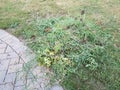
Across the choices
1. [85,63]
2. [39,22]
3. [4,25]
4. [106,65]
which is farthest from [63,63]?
[4,25]

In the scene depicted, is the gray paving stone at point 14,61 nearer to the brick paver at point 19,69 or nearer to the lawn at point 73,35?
the brick paver at point 19,69

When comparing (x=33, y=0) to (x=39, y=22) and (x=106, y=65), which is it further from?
(x=106, y=65)

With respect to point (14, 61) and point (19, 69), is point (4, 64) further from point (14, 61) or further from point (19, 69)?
point (19, 69)

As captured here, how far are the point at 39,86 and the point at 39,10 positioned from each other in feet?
7.31

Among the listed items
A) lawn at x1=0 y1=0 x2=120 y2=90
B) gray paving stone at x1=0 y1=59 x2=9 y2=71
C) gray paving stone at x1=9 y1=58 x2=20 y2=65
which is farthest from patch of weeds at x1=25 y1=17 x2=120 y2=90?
gray paving stone at x1=0 y1=59 x2=9 y2=71

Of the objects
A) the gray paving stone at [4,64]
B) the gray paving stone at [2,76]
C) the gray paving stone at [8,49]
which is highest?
the gray paving stone at [8,49]

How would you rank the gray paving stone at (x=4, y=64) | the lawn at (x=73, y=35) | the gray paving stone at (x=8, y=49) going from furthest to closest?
the gray paving stone at (x=8, y=49), the gray paving stone at (x=4, y=64), the lawn at (x=73, y=35)

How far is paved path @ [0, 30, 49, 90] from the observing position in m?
3.07

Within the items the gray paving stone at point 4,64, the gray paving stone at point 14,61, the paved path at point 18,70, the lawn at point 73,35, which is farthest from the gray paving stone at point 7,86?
the lawn at point 73,35

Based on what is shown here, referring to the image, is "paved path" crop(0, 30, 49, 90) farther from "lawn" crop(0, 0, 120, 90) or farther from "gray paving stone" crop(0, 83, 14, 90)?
"lawn" crop(0, 0, 120, 90)

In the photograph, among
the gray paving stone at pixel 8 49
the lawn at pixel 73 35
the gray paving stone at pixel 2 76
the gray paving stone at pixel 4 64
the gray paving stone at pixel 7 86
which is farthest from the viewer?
the gray paving stone at pixel 8 49

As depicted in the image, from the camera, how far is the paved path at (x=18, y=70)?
3.07 metres

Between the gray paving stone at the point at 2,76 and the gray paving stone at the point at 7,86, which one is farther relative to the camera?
the gray paving stone at the point at 2,76

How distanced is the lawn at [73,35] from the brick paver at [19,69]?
135mm
